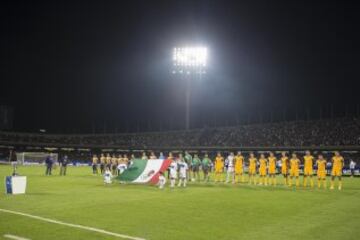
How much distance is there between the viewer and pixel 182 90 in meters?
87.3

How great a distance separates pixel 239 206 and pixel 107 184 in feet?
41.6

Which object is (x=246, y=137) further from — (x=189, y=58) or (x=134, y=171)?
(x=134, y=171)

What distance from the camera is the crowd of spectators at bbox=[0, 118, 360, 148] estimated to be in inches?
2196

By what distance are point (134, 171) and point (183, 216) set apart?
48.0ft

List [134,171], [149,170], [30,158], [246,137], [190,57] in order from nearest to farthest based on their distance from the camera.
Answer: [149,170]
[134,171]
[190,57]
[246,137]
[30,158]

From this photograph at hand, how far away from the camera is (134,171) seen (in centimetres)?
2803

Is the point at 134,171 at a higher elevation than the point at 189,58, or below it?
below

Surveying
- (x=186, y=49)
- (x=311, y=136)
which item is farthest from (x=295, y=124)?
(x=186, y=49)

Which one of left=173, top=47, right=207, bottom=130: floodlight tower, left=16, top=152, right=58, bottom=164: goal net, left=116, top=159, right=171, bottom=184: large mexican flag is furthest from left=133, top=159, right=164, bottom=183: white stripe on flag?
left=16, top=152, right=58, bottom=164: goal net

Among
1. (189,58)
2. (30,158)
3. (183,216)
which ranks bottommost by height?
(183,216)

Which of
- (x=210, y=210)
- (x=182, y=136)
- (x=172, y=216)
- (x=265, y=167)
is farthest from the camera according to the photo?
(x=182, y=136)

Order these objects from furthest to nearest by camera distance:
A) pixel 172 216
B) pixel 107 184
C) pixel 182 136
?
pixel 182 136, pixel 107 184, pixel 172 216

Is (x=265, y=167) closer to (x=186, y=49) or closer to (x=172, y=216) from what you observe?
(x=172, y=216)

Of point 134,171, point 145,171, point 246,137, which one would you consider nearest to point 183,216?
point 145,171
